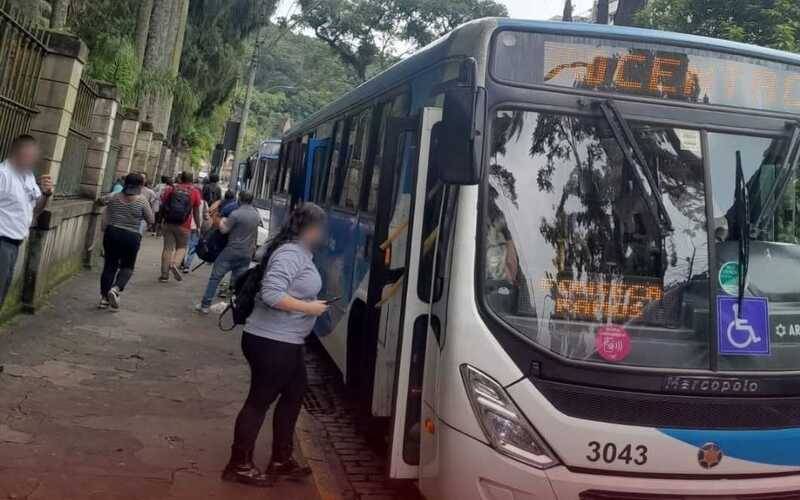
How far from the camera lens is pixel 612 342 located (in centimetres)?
388

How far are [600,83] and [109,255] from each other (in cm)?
702

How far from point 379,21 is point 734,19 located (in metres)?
33.7

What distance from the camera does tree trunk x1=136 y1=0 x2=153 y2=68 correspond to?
66.7 ft

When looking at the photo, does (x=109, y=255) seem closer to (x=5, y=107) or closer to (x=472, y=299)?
(x=5, y=107)

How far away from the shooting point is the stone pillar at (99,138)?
12.2 meters

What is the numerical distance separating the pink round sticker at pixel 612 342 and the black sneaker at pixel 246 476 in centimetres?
224

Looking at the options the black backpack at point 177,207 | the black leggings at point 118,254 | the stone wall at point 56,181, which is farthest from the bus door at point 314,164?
the black backpack at point 177,207

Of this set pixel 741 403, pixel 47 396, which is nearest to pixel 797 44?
pixel 741 403

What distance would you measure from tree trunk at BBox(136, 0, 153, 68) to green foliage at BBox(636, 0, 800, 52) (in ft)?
39.9

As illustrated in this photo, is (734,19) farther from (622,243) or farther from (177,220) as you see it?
(622,243)

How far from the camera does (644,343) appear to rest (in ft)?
12.8

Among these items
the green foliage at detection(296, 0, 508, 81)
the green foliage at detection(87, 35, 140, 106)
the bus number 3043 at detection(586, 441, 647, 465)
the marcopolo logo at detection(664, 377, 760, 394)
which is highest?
the green foliage at detection(296, 0, 508, 81)

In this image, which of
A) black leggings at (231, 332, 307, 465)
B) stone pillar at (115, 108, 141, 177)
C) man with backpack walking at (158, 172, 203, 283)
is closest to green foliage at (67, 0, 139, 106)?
stone pillar at (115, 108, 141, 177)

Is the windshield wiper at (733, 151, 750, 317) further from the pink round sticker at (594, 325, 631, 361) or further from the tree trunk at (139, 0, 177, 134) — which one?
the tree trunk at (139, 0, 177, 134)
